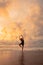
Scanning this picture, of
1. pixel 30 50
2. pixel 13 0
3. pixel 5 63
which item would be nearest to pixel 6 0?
pixel 13 0

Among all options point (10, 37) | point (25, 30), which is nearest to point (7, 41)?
point (10, 37)

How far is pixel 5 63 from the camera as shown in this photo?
16.6ft

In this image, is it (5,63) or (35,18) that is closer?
(5,63)

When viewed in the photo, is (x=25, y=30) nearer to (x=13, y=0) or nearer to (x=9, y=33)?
(x=9, y=33)

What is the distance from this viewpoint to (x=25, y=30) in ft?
26.4

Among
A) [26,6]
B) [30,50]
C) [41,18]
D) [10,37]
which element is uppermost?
[26,6]

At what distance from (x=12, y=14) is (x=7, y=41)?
115cm

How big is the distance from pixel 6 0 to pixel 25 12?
93 centimetres

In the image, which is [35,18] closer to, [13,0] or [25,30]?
[25,30]

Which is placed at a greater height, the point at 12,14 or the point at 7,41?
the point at 12,14

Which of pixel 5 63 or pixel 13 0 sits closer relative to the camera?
pixel 5 63

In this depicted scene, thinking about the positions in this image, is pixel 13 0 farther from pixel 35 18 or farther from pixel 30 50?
pixel 30 50

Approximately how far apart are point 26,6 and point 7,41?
1.66 m

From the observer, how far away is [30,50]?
7.75 meters
